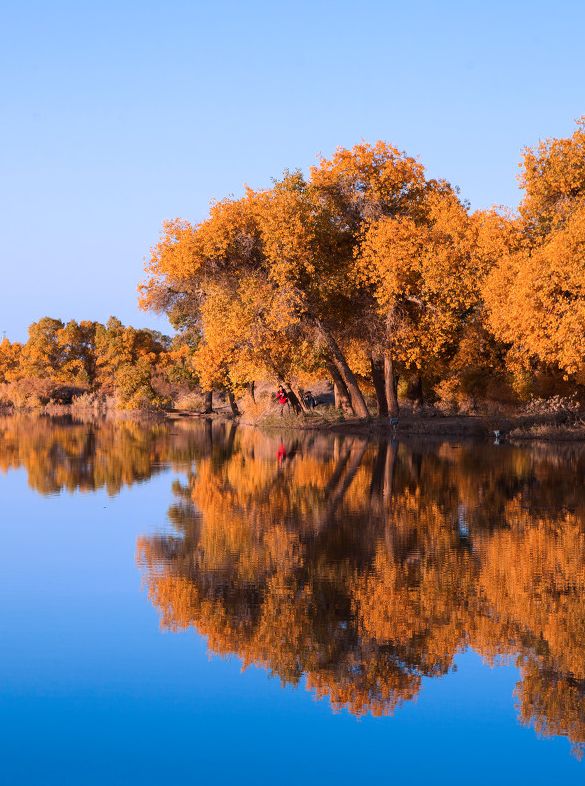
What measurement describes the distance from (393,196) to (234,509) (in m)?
27.7

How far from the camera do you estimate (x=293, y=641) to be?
8.07m

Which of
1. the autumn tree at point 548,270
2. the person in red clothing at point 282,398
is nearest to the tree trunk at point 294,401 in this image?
the person in red clothing at point 282,398

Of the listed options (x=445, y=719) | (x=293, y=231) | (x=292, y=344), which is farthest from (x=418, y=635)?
(x=292, y=344)

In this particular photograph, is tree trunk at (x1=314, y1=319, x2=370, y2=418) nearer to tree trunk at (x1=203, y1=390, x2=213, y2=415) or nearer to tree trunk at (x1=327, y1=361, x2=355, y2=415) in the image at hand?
tree trunk at (x1=327, y1=361, x2=355, y2=415)

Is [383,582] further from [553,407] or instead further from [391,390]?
[391,390]

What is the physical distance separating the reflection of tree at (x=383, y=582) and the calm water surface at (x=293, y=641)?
3cm

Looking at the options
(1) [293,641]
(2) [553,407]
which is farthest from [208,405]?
(1) [293,641]

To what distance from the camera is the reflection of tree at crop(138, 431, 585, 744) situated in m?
7.45

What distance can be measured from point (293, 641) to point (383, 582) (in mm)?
2619

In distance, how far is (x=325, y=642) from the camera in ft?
26.4

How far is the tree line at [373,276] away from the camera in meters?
36.0

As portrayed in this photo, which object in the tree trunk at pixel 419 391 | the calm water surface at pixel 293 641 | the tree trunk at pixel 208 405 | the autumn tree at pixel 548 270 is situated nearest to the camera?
the calm water surface at pixel 293 641

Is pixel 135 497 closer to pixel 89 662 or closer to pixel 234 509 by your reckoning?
pixel 234 509

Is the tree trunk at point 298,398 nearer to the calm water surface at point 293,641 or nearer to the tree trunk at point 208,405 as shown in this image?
the tree trunk at point 208,405
